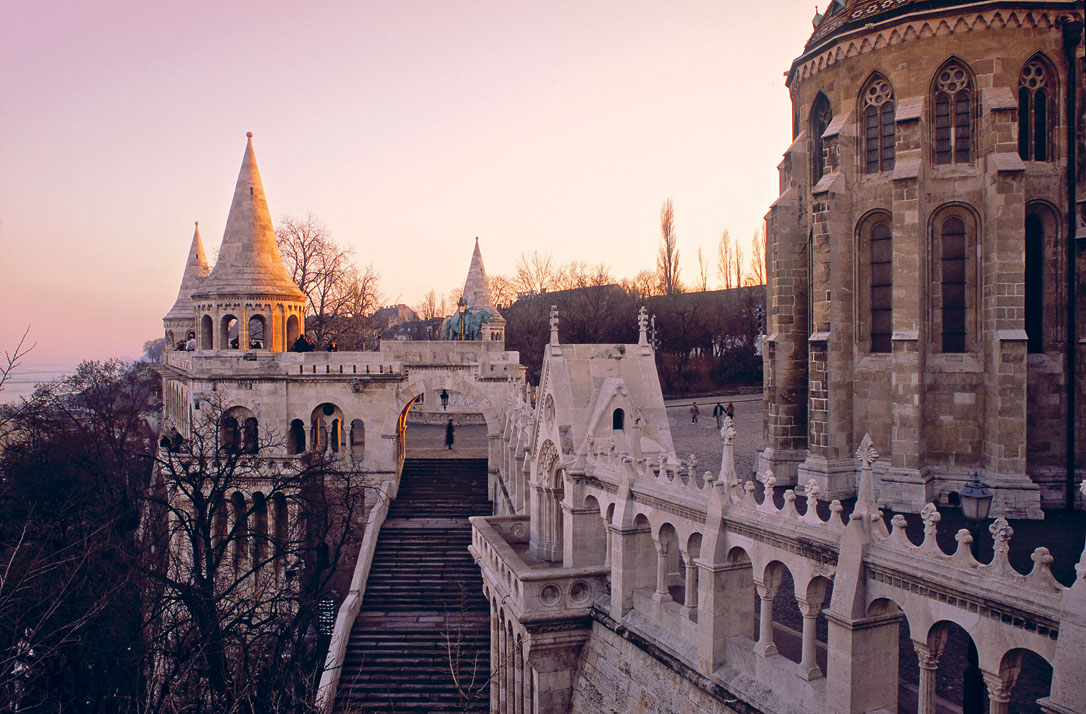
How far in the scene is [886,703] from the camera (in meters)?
7.84

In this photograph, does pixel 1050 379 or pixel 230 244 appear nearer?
pixel 1050 379

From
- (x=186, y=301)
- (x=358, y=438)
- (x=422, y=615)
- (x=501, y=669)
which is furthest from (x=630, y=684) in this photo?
(x=186, y=301)

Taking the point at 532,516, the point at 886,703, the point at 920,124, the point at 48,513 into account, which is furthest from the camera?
the point at 48,513

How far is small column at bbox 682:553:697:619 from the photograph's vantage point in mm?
10992

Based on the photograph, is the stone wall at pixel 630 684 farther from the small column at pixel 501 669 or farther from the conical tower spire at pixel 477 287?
the conical tower spire at pixel 477 287

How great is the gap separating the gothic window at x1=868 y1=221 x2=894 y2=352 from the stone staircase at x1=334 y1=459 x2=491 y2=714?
12.3 meters

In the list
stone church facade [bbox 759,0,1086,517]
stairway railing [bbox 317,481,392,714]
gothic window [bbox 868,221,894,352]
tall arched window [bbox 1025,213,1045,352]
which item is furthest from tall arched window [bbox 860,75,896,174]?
stairway railing [bbox 317,481,392,714]

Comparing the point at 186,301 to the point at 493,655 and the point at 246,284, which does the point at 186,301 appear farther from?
the point at 493,655

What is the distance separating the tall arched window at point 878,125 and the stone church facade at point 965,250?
0.04 metres

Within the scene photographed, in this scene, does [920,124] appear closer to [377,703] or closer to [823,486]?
[823,486]

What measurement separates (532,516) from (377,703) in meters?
6.06

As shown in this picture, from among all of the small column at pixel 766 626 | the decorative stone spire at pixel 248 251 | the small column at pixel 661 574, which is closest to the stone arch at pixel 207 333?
the decorative stone spire at pixel 248 251

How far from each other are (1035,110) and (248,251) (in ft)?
91.4

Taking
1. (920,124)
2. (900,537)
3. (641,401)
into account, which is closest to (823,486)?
(641,401)
